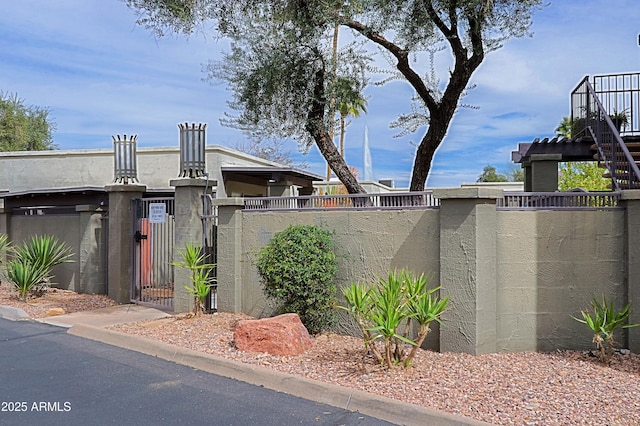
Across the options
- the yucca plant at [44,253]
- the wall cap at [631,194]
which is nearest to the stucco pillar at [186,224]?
the yucca plant at [44,253]

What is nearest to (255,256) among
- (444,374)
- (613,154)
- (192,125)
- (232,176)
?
(192,125)

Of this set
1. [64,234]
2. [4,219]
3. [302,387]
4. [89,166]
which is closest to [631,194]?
[302,387]

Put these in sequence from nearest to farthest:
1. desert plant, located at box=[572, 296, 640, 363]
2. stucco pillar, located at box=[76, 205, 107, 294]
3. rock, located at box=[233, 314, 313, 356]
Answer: desert plant, located at box=[572, 296, 640, 363]
rock, located at box=[233, 314, 313, 356]
stucco pillar, located at box=[76, 205, 107, 294]

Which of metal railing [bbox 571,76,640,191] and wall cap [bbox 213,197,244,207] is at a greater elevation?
metal railing [bbox 571,76,640,191]

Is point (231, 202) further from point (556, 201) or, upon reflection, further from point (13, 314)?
point (556, 201)

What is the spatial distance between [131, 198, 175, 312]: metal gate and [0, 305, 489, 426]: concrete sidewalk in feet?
4.74

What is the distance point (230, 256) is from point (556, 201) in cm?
493

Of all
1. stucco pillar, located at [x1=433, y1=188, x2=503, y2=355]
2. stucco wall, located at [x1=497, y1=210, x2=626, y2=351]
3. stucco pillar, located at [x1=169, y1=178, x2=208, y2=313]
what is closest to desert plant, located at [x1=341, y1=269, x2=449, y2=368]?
stucco pillar, located at [x1=433, y1=188, x2=503, y2=355]

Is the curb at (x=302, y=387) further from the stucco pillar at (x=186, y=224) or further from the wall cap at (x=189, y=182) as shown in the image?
the wall cap at (x=189, y=182)

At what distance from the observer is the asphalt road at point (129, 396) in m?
5.26

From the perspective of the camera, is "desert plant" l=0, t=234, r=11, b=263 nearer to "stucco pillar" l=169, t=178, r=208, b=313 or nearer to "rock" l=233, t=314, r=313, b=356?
"stucco pillar" l=169, t=178, r=208, b=313

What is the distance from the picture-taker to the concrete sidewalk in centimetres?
516

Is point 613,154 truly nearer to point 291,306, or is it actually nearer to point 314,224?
point 314,224

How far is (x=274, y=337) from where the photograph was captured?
711cm
